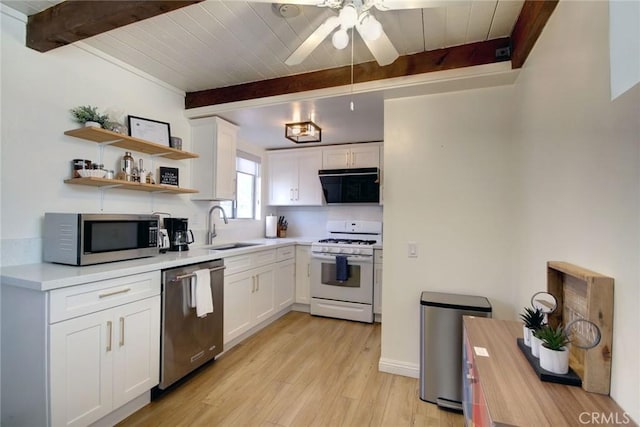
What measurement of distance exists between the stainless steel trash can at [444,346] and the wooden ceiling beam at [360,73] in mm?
1638

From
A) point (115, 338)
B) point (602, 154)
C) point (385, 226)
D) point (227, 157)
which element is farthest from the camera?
point (227, 157)

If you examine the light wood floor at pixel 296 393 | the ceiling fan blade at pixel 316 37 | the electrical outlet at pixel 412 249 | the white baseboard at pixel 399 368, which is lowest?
the light wood floor at pixel 296 393

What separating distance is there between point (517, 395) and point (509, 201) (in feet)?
5.08

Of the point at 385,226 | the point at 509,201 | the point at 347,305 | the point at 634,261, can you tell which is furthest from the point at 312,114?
the point at 634,261

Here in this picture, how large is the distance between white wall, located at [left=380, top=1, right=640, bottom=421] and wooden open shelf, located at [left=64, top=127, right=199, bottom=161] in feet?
6.13

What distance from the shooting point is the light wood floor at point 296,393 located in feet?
5.98

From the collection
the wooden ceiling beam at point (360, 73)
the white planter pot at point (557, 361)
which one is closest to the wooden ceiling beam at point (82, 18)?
the wooden ceiling beam at point (360, 73)

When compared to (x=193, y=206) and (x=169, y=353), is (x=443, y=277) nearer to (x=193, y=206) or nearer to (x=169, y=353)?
(x=169, y=353)

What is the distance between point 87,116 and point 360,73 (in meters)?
1.99

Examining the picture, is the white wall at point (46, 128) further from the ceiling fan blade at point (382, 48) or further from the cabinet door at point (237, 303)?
the ceiling fan blade at point (382, 48)

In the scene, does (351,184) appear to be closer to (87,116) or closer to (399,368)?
(399,368)

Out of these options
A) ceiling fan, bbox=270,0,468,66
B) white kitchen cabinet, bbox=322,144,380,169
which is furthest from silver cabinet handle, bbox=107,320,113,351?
white kitchen cabinet, bbox=322,144,380,169

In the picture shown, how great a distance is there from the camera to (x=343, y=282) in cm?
349

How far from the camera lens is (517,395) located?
896mm
